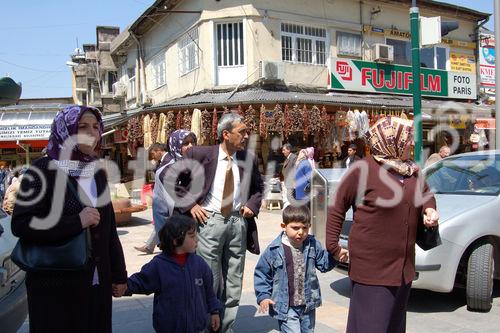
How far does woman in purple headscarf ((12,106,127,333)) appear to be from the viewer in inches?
95.4

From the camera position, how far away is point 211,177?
12.9 feet

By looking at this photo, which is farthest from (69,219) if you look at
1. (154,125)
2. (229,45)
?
(229,45)

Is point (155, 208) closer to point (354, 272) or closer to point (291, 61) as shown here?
point (354, 272)

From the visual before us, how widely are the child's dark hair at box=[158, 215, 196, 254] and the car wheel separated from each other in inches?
125

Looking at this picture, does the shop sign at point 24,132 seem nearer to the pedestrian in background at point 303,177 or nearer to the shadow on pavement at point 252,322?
the pedestrian in background at point 303,177

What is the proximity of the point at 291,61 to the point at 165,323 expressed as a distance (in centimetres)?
1319

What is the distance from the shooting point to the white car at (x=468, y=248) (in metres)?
4.65

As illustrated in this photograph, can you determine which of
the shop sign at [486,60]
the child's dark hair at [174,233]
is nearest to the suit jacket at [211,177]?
the child's dark hair at [174,233]

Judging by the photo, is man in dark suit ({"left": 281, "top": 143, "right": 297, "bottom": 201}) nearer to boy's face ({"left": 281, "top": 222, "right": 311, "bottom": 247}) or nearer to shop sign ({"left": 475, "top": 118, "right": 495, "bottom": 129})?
boy's face ({"left": 281, "top": 222, "right": 311, "bottom": 247})

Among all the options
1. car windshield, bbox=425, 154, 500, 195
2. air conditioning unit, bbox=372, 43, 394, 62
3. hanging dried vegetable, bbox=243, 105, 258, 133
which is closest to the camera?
car windshield, bbox=425, 154, 500, 195

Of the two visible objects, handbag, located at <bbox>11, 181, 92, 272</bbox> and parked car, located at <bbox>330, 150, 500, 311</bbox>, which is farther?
parked car, located at <bbox>330, 150, 500, 311</bbox>

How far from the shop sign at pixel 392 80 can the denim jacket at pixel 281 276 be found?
1265 centimetres

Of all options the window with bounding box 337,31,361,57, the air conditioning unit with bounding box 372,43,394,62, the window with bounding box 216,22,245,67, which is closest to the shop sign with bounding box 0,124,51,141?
the window with bounding box 216,22,245,67

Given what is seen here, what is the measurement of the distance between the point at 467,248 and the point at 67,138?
410 cm
